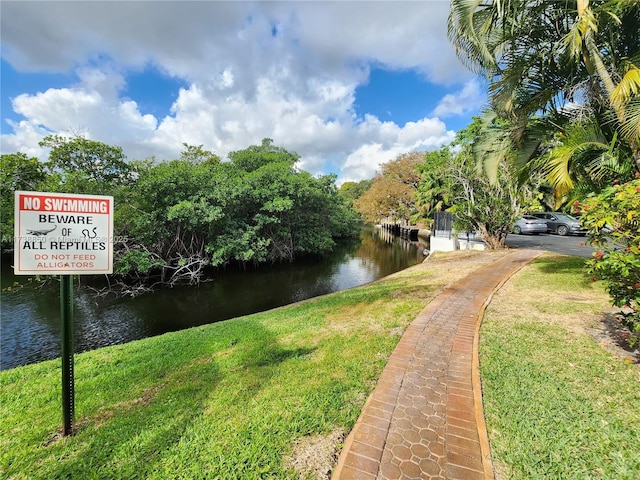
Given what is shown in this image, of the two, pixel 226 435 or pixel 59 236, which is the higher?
pixel 59 236

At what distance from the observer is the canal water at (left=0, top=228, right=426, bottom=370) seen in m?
7.38

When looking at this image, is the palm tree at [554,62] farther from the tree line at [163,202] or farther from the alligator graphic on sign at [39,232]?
the tree line at [163,202]

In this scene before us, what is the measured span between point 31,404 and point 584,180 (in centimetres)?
899

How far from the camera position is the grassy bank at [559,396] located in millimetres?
2068

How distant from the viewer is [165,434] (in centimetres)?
246

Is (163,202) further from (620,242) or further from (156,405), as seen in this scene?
(620,242)

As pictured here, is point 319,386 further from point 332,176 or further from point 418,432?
point 332,176

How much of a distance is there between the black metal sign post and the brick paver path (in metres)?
2.32

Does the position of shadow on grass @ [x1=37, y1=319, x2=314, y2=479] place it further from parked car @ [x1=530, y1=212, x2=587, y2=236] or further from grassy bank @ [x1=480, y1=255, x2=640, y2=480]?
parked car @ [x1=530, y1=212, x2=587, y2=236]

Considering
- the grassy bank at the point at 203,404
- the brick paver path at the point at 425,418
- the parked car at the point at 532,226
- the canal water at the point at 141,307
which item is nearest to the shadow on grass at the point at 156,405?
the grassy bank at the point at 203,404

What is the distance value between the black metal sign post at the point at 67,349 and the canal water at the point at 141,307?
5.72 meters

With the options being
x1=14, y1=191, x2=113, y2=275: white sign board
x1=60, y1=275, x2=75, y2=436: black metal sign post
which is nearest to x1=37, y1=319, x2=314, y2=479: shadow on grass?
x1=60, y1=275, x2=75, y2=436: black metal sign post

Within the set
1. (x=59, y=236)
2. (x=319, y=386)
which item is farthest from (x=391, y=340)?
(x=59, y=236)

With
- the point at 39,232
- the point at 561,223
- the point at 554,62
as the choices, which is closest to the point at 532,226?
the point at 561,223
